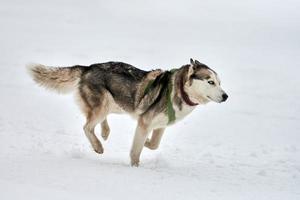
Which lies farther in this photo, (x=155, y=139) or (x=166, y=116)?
(x=155, y=139)

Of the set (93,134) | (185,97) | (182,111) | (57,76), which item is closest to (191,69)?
(185,97)

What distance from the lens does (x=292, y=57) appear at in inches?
617

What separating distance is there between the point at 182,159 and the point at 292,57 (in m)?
8.88

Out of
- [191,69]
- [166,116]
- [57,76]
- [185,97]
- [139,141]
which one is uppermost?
[191,69]

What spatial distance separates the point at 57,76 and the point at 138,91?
117cm

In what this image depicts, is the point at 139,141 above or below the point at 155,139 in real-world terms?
below

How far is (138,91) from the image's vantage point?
718 cm

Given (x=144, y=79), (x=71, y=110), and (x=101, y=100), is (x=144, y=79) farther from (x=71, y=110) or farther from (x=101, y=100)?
(x=71, y=110)

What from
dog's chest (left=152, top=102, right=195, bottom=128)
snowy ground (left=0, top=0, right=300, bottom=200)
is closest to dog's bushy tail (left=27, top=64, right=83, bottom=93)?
snowy ground (left=0, top=0, right=300, bottom=200)

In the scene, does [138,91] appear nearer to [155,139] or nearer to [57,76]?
[155,139]

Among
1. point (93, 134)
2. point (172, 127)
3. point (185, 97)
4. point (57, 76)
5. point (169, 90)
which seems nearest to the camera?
point (185, 97)

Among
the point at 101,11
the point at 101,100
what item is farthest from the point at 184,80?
the point at 101,11

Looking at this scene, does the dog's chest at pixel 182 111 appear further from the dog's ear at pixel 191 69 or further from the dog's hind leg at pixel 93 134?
the dog's hind leg at pixel 93 134

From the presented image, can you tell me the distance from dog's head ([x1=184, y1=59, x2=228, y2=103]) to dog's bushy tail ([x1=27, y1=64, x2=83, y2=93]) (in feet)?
5.32
